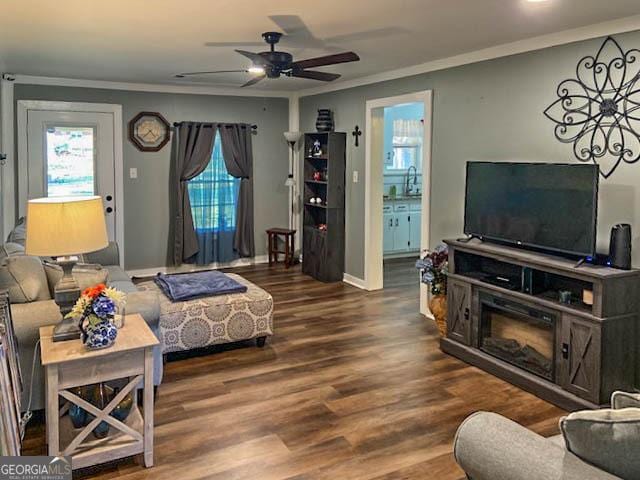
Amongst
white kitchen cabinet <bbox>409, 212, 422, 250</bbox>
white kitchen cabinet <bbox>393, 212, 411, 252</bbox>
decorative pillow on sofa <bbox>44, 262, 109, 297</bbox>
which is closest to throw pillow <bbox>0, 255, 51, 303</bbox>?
decorative pillow on sofa <bbox>44, 262, 109, 297</bbox>

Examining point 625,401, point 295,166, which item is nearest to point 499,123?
point 625,401

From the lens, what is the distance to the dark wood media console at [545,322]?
3.41 meters

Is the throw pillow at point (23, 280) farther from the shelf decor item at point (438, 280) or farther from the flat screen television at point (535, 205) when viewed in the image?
the flat screen television at point (535, 205)

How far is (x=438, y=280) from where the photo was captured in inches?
192

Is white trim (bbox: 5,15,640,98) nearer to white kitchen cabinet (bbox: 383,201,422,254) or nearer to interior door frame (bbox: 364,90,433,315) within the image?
interior door frame (bbox: 364,90,433,315)

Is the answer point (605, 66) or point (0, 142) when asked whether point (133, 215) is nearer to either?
point (0, 142)

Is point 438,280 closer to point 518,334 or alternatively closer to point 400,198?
point 518,334

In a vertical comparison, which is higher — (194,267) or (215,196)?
(215,196)

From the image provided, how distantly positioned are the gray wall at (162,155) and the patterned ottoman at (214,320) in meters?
2.74

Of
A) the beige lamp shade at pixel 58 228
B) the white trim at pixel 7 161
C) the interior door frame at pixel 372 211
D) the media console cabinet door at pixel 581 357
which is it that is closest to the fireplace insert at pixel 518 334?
the media console cabinet door at pixel 581 357

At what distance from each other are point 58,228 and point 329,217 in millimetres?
4324

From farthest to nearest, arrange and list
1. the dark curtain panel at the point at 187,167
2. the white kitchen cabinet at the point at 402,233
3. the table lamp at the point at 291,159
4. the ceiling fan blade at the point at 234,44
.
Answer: the white kitchen cabinet at the point at 402,233 → the table lamp at the point at 291,159 → the dark curtain panel at the point at 187,167 → the ceiling fan blade at the point at 234,44

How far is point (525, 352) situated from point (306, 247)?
3.69 metres

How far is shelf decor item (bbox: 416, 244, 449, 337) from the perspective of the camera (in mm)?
4824
